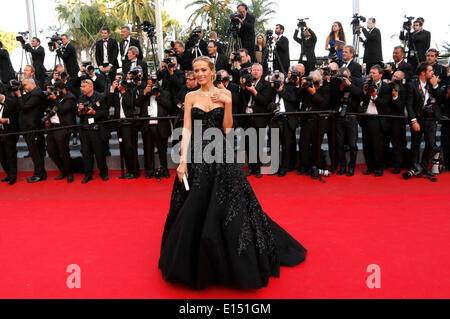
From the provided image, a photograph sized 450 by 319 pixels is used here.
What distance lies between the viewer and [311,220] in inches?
189

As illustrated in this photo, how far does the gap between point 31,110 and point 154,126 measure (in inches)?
86.8

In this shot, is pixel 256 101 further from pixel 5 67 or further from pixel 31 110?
pixel 5 67

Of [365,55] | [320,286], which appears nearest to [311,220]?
[320,286]

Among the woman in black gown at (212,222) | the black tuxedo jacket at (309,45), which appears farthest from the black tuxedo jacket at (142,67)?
the woman in black gown at (212,222)

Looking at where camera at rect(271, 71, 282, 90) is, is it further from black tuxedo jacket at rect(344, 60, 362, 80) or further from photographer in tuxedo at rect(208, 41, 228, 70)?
black tuxedo jacket at rect(344, 60, 362, 80)

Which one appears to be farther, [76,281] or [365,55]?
[365,55]

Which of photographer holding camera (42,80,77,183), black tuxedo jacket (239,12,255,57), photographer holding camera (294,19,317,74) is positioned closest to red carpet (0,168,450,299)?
photographer holding camera (42,80,77,183)

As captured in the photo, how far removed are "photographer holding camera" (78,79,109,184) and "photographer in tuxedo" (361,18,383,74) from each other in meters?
5.50

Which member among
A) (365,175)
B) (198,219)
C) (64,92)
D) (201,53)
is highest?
(201,53)

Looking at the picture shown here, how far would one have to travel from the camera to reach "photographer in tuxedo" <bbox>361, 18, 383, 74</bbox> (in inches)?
346

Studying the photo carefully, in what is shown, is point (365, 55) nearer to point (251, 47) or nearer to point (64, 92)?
point (251, 47)
